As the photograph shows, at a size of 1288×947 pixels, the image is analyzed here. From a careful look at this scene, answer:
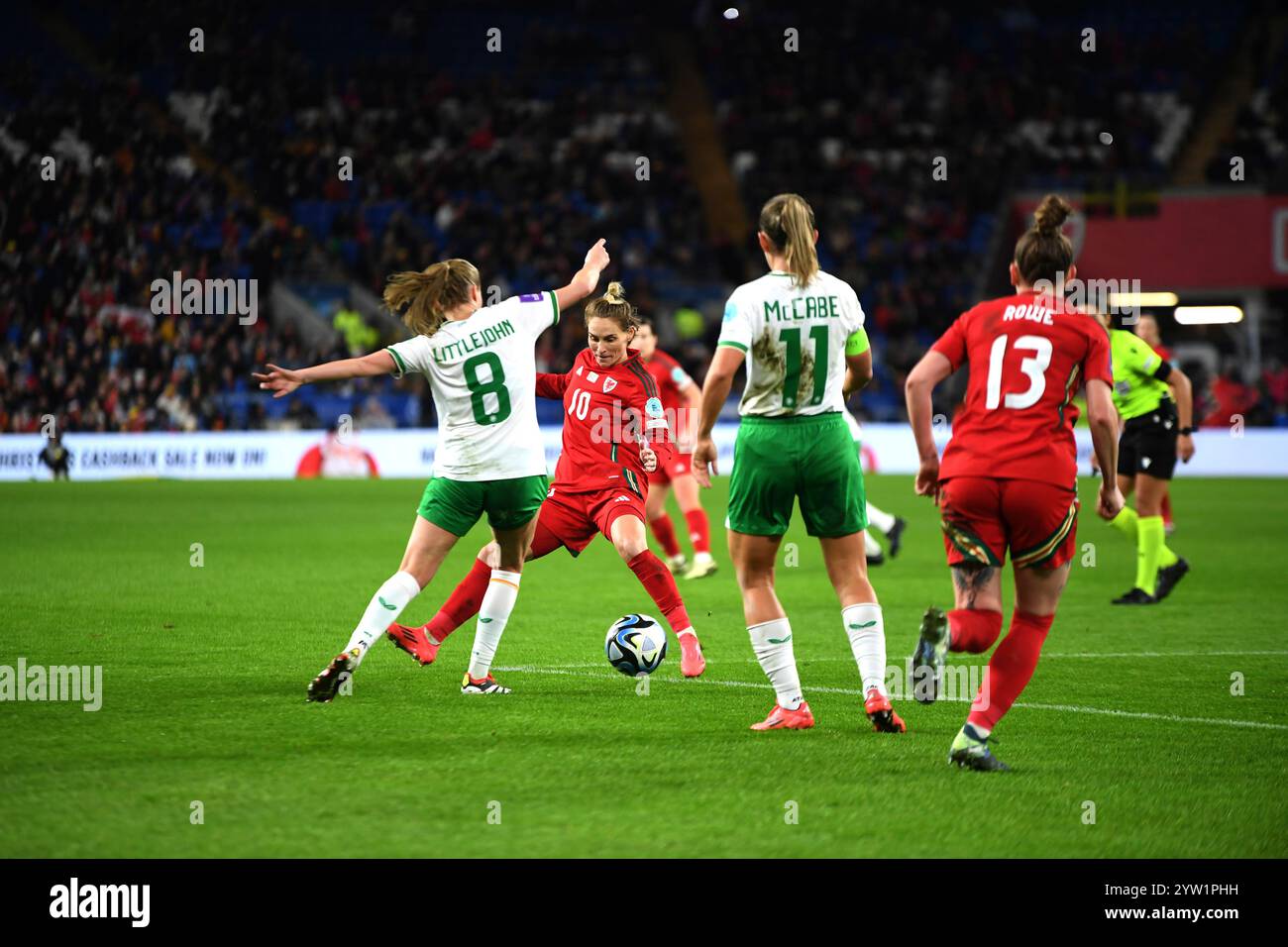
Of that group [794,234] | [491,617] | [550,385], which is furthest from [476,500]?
[794,234]

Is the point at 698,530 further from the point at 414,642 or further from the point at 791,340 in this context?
the point at 791,340

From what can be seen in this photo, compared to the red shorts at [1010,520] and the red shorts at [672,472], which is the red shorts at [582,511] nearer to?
the red shorts at [1010,520]

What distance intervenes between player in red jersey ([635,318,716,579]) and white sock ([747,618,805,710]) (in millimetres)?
6689

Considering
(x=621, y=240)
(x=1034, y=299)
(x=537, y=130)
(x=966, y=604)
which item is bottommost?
(x=966, y=604)

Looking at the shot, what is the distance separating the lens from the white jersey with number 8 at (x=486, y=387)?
7954 millimetres

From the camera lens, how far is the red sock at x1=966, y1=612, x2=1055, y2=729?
652 cm

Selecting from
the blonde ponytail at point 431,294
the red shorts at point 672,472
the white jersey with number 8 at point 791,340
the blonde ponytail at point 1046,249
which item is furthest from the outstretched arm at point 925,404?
the red shorts at point 672,472

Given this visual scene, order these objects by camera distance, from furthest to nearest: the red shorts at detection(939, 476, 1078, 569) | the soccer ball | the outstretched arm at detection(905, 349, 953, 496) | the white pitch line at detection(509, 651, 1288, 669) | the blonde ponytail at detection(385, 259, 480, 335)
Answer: the white pitch line at detection(509, 651, 1288, 669) < the soccer ball < the blonde ponytail at detection(385, 259, 480, 335) < the outstretched arm at detection(905, 349, 953, 496) < the red shorts at detection(939, 476, 1078, 569)

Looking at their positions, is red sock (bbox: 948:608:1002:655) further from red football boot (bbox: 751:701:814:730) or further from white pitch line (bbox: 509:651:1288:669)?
white pitch line (bbox: 509:651:1288:669)

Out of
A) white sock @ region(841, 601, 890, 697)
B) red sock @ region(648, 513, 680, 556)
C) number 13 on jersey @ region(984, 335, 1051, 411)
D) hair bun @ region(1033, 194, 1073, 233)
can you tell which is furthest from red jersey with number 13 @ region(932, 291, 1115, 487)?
red sock @ region(648, 513, 680, 556)
